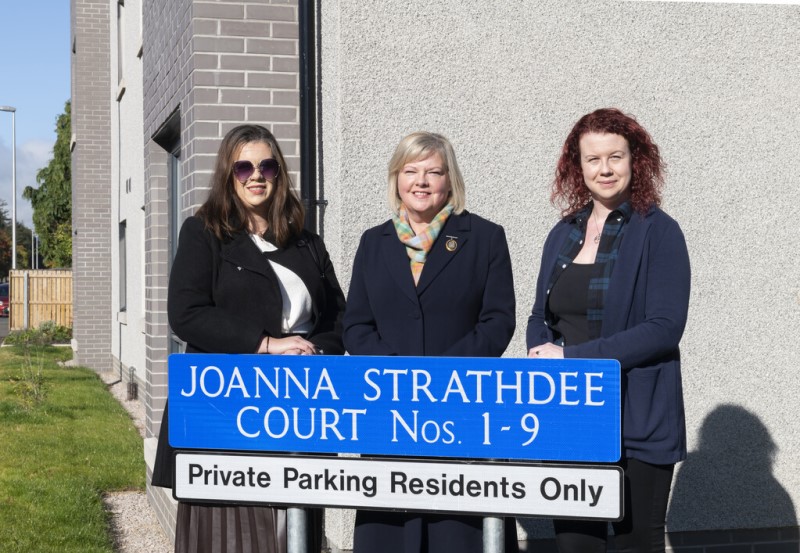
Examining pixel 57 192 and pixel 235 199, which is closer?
pixel 235 199

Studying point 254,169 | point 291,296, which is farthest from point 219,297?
point 254,169

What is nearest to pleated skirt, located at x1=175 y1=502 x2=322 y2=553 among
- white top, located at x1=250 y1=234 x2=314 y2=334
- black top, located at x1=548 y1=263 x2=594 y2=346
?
white top, located at x1=250 y1=234 x2=314 y2=334

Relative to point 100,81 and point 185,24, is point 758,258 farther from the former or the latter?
point 100,81

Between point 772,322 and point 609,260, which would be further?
point 772,322

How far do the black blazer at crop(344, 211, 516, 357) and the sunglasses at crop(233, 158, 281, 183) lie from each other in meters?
0.44

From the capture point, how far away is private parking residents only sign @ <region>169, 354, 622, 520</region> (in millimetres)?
2346

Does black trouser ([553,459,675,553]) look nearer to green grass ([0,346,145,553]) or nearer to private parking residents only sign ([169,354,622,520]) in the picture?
private parking residents only sign ([169,354,622,520])

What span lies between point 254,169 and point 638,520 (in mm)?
1658

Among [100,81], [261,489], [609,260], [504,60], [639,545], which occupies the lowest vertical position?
[639,545]

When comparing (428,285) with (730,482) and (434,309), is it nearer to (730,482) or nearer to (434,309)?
(434,309)

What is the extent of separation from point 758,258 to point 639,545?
2580 millimetres

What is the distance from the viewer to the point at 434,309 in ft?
9.83

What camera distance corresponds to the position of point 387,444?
245 centimetres

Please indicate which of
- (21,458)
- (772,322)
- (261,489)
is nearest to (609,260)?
(261,489)
